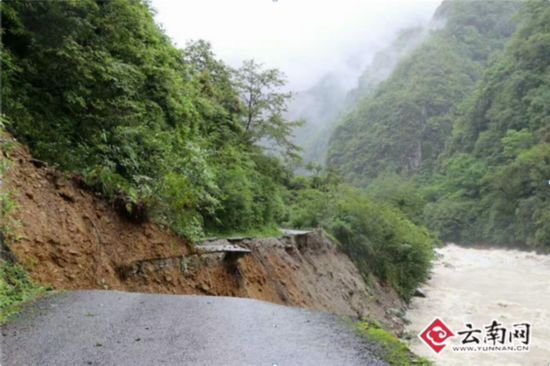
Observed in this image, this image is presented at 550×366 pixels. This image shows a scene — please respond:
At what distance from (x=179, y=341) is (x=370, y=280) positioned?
2032 centimetres

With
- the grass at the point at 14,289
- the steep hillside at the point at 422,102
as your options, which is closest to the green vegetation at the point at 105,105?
the grass at the point at 14,289

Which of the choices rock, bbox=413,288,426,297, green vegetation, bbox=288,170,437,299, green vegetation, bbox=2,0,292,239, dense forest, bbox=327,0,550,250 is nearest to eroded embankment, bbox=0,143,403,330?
green vegetation, bbox=2,0,292,239

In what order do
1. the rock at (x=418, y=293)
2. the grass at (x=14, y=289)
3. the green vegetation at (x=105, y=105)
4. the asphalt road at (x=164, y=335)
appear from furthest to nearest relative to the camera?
the rock at (x=418, y=293)
the green vegetation at (x=105, y=105)
the grass at (x=14, y=289)
the asphalt road at (x=164, y=335)

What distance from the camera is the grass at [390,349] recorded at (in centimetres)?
504

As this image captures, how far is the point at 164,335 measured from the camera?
5340 mm

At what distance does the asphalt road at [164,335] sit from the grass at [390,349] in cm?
16

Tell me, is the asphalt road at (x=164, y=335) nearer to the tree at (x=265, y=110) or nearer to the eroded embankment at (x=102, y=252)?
the eroded embankment at (x=102, y=252)

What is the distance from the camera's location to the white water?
15.6 metres

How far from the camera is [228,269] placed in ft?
37.0

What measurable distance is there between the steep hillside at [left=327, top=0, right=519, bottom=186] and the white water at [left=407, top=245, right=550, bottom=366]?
189ft

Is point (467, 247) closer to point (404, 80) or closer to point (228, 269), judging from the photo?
point (228, 269)

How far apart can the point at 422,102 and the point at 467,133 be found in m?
33.1

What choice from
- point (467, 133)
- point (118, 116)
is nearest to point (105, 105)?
point (118, 116)

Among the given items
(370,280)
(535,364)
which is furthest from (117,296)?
(370,280)
